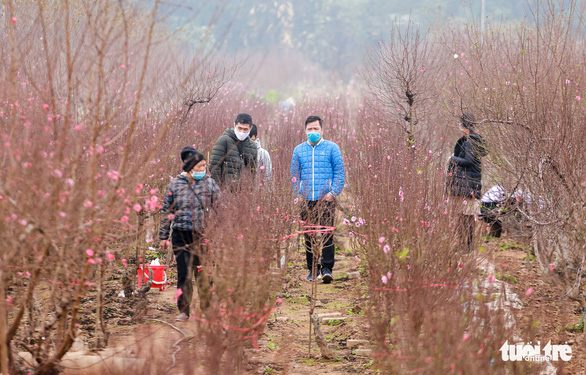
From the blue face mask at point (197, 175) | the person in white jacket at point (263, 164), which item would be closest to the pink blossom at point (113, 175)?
the blue face mask at point (197, 175)

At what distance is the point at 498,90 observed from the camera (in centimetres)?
754

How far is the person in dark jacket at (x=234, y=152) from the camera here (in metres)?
7.12

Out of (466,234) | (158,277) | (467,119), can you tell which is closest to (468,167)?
(467,119)

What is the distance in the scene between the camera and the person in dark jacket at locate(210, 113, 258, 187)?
23.4ft

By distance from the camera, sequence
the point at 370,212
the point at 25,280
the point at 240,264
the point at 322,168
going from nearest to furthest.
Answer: the point at 240,264
the point at 25,280
the point at 370,212
the point at 322,168

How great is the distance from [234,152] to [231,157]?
0.10m

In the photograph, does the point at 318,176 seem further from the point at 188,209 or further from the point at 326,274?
the point at 188,209

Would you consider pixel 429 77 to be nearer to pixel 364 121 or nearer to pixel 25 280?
pixel 364 121

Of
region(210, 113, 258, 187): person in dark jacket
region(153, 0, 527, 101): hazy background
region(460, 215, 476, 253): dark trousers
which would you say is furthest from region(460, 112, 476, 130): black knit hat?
region(153, 0, 527, 101): hazy background

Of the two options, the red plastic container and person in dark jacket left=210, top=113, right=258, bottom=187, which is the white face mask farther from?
the red plastic container

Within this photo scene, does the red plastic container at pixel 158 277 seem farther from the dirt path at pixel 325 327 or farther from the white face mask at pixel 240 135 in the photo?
the white face mask at pixel 240 135

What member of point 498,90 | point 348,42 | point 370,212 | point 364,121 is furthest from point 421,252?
point 348,42

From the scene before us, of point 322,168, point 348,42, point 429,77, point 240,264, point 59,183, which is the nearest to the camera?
point 59,183

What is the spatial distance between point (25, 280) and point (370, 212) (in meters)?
2.96
